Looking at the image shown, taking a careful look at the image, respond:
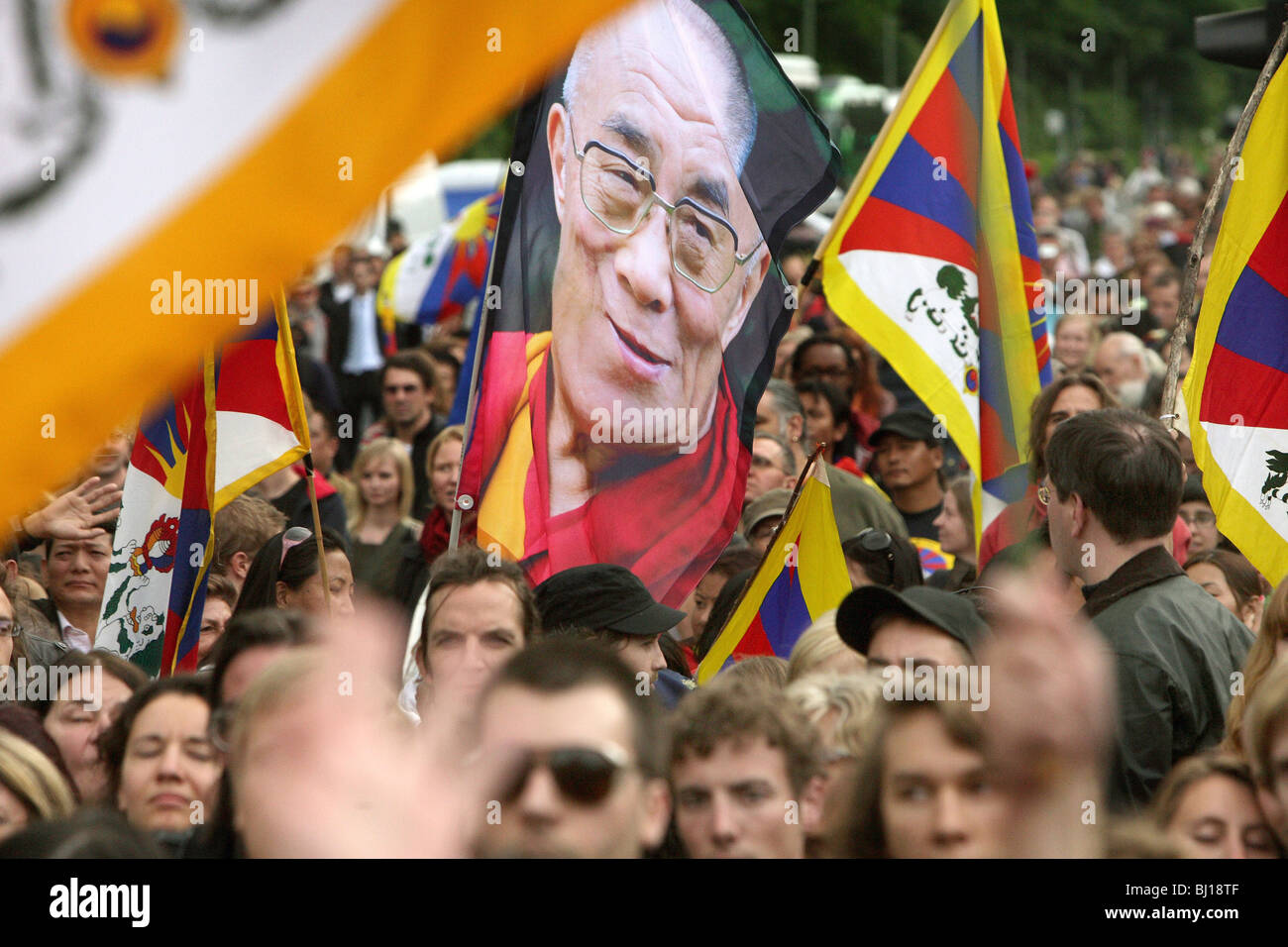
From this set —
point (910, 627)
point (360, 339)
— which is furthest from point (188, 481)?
point (360, 339)

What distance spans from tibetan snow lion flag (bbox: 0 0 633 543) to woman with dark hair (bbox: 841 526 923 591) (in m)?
4.22

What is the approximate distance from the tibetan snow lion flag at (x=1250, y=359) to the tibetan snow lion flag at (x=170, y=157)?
441 centimetres

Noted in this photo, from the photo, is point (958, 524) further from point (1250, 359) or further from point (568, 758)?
point (568, 758)

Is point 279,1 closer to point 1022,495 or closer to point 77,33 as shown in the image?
point 77,33

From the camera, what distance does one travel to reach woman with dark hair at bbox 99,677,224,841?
365 centimetres

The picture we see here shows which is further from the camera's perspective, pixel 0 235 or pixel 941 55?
pixel 941 55

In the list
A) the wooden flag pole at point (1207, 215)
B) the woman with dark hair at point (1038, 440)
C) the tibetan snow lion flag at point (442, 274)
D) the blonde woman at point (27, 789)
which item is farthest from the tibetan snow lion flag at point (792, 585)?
the tibetan snow lion flag at point (442, 274)

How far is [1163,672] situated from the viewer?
4074 millimetres

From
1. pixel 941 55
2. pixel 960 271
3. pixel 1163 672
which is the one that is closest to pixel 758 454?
pixel 960 271

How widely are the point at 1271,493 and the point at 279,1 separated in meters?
4.62

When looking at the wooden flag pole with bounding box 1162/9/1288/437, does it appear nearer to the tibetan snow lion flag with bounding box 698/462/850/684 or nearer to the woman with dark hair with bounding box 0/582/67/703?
the tibetan snow lion flag with bounding box 698/462/850/684

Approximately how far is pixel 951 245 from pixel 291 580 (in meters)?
2.76

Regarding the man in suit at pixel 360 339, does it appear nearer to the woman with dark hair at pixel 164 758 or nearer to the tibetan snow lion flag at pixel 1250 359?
the tibetan snow lion flag at pixel 1250 359
